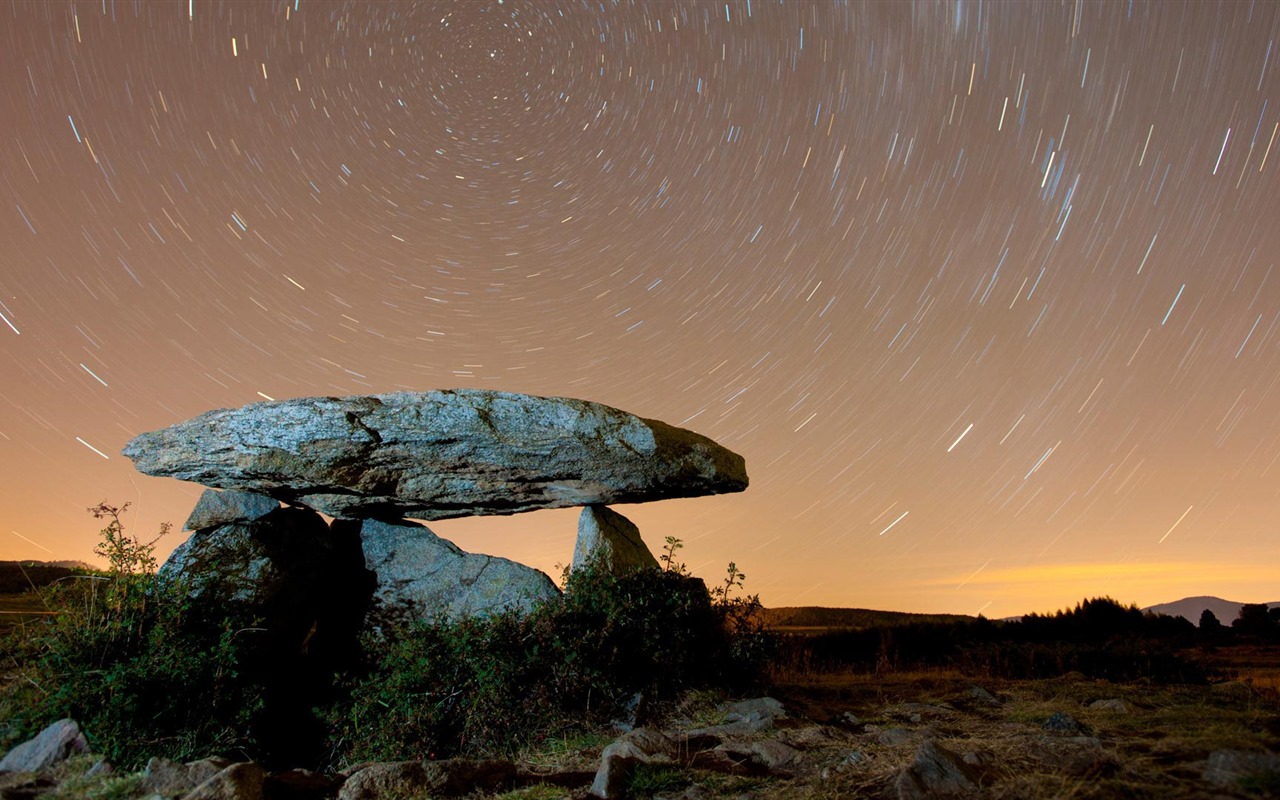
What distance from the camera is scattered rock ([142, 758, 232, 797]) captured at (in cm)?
634

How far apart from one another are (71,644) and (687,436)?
8.46 m

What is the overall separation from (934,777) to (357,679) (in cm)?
800

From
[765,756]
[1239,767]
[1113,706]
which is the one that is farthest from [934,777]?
[1113,706]

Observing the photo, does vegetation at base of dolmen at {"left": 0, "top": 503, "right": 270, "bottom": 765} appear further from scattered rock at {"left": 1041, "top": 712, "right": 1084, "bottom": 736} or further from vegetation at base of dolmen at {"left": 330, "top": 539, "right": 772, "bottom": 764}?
scattered rock at {"left": 1041, "top": 712, "right": 1084, "bottom": 736}

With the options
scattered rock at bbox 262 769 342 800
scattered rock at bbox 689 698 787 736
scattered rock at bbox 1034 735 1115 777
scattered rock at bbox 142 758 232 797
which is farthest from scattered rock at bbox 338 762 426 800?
scattered rock at bbox 1034 735 1115 777

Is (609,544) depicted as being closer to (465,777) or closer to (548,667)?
(548,667)

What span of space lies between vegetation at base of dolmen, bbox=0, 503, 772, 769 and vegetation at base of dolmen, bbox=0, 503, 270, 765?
2cm

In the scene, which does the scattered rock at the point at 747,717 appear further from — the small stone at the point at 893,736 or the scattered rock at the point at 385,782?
the scattered rock at the point at 385,782

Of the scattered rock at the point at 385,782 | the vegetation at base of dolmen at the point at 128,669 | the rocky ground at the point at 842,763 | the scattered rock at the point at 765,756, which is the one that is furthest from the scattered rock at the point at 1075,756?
the vegetation at base of dolmen at the point at 128,669

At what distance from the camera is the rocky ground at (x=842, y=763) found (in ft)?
17.3

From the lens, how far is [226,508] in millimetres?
13008

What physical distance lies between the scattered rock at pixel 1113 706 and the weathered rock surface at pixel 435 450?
566 cm

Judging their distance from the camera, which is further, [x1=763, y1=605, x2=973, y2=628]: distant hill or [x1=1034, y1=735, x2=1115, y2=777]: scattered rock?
[x1=763, y1=605, x2=973, y2=628]: distant hill

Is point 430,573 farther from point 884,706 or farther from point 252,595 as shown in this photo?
point 884,706
